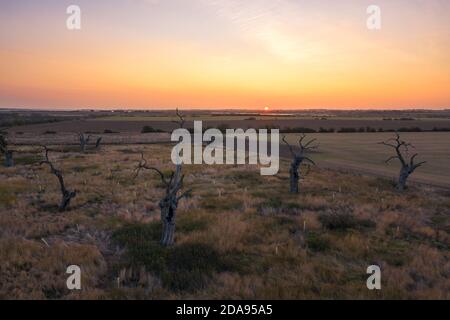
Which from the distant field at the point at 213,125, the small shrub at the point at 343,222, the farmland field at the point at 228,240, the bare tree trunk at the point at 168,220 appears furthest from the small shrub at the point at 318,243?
the distant field at the point at 213,125

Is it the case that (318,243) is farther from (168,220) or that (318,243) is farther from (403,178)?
(403,178)

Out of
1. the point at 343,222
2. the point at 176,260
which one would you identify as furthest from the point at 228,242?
the point at 343,222

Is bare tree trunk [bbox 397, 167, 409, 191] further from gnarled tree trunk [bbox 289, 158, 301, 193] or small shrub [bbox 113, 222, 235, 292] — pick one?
small shrub [bbox 113, 222, 235, 292]

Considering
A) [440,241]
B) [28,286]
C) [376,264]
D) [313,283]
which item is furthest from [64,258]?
[440,241]

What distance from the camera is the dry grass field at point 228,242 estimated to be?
1009cm

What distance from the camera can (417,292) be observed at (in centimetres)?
970

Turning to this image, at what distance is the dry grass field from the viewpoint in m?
10.1

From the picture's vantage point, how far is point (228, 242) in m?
13.3

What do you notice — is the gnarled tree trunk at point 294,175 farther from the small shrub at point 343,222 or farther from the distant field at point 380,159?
the distant field at point 380,159

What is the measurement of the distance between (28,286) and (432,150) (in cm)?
5198

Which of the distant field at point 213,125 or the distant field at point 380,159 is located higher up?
the distant field at point 213,125

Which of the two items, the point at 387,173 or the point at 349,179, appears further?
the point at 387,173

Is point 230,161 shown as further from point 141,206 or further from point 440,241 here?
point 440,241

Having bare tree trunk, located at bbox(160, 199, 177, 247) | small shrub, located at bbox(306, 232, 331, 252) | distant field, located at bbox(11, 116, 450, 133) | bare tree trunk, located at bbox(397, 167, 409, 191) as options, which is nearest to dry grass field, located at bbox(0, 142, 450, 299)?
small shrub, located at bbox(306, 232, 331, 252)
